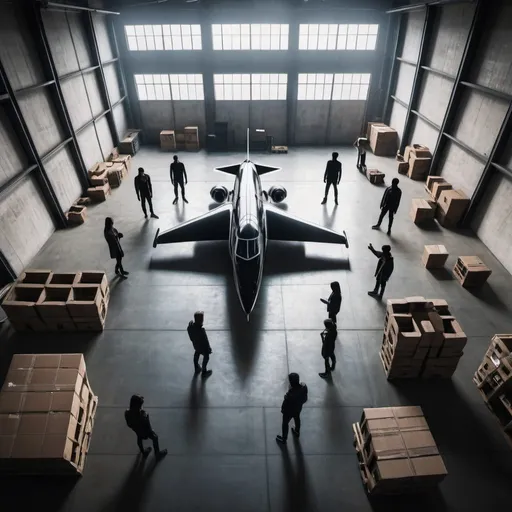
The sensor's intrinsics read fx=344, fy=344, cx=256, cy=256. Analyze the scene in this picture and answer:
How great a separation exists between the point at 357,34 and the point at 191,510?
22.9m

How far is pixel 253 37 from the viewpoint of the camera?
19.5 metres

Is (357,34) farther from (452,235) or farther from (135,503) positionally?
(135,503)

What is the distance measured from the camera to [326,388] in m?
7.53

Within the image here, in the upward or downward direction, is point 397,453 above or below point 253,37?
below

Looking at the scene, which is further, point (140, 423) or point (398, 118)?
point (398, 118)

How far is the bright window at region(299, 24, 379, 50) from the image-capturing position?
19.3 m

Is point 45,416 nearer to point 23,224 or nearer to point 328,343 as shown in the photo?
point 328,343

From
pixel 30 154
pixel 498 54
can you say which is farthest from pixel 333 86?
pixel 30 154

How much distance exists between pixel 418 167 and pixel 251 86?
10.8 m

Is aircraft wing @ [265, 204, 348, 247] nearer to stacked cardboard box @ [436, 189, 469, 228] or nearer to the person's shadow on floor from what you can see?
stacked cardboard box @ [436, 189, 469, 228]

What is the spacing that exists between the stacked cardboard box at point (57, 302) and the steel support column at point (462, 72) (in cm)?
1485

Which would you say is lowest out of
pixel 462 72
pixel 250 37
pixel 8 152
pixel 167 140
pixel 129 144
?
pixel 8 152

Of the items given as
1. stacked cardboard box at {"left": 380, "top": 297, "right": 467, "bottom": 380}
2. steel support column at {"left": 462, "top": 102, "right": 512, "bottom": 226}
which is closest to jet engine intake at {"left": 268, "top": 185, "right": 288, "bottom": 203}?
steel support column at {"left": 462, "top": 102, "right": 512, "bottom": 226}

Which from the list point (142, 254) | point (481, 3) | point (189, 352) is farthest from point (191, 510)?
point (481, 3)
